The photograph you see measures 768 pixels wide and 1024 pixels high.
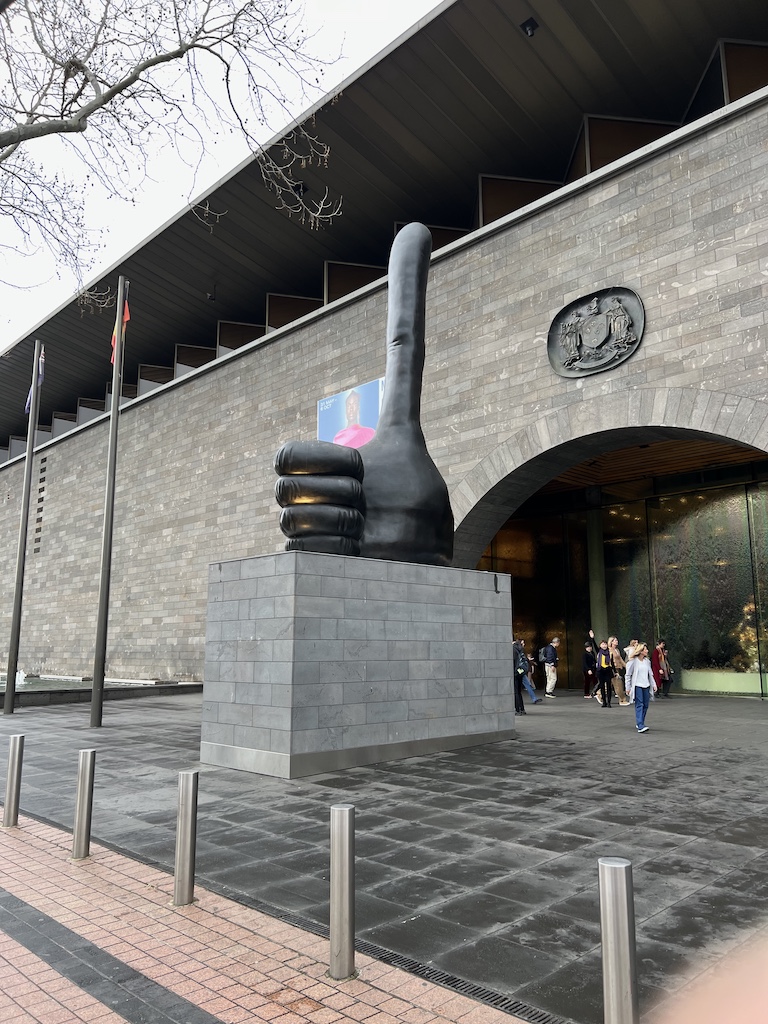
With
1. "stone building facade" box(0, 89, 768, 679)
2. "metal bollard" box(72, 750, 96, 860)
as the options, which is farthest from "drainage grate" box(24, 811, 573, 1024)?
"stone building facade" box(0, 89, 768, 679)

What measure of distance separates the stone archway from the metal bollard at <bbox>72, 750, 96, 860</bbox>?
1106 cm

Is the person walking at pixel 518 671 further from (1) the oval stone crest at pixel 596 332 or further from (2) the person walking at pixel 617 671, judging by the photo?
(1) the oval stone crest at pixel 596 332

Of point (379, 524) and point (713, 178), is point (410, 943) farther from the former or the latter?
point (713, 178)

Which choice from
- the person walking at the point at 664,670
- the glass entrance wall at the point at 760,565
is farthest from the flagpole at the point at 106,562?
the glass entrance wall at the point at 760,565

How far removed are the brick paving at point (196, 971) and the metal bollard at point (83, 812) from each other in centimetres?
44

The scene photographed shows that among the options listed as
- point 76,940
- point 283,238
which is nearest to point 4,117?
point 76,940

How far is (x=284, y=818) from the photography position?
19.3 feet

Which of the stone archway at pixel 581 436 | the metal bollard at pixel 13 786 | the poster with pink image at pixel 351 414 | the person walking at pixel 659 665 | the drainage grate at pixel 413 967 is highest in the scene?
the poster with pink image at pixel 351 414

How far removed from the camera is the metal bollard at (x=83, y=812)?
4.97m

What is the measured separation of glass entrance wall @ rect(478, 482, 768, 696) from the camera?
17828 millimetres

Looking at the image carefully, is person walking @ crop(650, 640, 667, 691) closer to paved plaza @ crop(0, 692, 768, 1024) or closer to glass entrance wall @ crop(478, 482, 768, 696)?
glass entrance wall @ crop(478, 482, 768, 696)

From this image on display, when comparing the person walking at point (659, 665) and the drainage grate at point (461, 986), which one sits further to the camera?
the person walking at point (659, 665)

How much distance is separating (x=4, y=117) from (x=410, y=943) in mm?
9068

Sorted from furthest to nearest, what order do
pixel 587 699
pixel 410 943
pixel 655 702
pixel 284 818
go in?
pixel 587 699 → pixel 655 702 → pixel 284 818 → pixel 410 943
